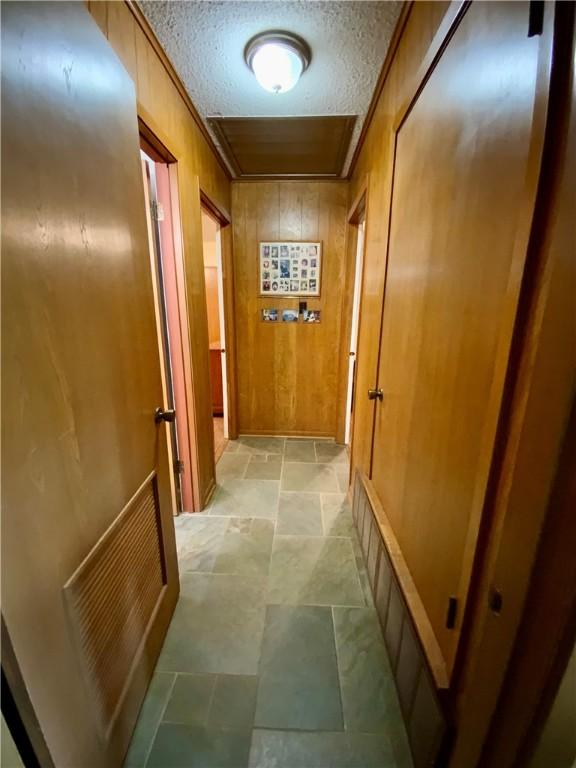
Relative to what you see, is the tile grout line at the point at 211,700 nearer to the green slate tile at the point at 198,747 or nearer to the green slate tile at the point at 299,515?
the green slate tile at the point at 198,747

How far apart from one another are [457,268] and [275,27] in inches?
49.5

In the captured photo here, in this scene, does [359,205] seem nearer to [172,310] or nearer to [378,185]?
[378,185]

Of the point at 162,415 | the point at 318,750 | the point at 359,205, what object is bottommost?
the point at 318,750

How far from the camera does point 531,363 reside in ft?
1.81

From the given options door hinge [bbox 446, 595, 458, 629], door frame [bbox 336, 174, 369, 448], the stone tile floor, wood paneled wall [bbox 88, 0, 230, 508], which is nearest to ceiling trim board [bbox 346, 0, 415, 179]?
door frame [bbox 336, 174, 369, 448]

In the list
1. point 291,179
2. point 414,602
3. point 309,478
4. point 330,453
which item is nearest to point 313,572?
point 414,602

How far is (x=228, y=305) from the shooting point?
292 cm

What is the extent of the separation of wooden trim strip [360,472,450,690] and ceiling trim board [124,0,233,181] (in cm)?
220

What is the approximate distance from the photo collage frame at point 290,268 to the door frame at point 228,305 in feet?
0.99

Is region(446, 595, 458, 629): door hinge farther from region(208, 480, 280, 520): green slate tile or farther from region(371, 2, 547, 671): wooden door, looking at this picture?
region(208, 480, 280, 520): green slate tile

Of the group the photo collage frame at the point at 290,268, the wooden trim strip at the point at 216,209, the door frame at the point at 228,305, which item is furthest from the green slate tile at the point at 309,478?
the wooden trim strip at the point at 216,209

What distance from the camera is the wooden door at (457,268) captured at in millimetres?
599

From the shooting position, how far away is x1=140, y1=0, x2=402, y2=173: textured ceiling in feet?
3.73

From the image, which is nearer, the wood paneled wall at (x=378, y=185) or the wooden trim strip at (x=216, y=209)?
the wood paneled wall at (x=378, y=185)
